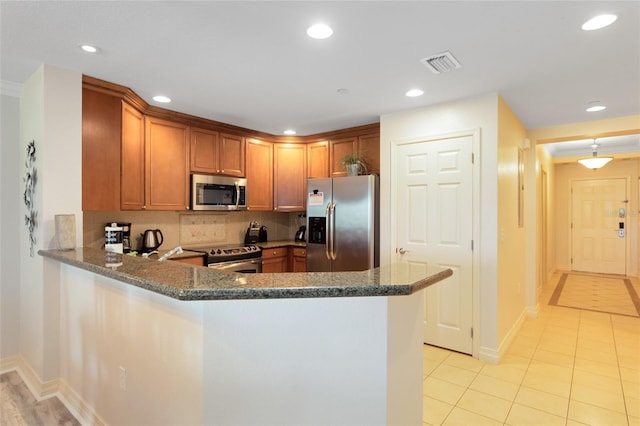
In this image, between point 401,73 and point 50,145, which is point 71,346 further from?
point 401,73

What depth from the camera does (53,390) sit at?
2465 mm

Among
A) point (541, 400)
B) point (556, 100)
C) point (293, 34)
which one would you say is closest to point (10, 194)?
point (293, 34)

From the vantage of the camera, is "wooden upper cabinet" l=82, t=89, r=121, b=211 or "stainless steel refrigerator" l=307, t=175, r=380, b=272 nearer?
"wooden upper cabinet" l=82, t=89, r=121, b=211

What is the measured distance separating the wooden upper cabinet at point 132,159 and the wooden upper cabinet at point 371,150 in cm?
243

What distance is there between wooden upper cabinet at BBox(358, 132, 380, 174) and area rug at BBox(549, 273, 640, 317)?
11.5 ft

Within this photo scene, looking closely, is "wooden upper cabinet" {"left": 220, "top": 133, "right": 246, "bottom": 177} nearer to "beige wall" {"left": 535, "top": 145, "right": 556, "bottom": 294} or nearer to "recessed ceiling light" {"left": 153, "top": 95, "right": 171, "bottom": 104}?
"recessed ceiling light" {"left": 153, "top": 95, "right": 171, "bottom": 104}

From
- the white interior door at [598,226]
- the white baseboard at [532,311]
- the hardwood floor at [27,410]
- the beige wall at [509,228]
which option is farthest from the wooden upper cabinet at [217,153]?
the white interior door at [598,226]

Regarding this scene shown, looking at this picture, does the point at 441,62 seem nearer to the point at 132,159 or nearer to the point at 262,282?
the point at 262,282

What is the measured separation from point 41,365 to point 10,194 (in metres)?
1.45

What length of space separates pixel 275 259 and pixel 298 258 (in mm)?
321

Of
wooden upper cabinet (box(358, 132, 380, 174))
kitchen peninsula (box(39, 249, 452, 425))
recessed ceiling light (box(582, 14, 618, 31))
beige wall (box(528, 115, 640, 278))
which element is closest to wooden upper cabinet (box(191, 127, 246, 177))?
wooden upper cabinet (box(358, 132, 380, 174))

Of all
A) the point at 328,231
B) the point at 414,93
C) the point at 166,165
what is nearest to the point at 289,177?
the point at 328,231

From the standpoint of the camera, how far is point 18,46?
7.05ft

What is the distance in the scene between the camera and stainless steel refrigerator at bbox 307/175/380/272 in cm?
369
